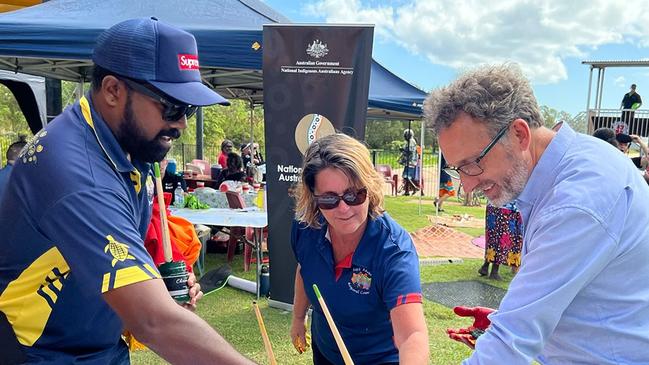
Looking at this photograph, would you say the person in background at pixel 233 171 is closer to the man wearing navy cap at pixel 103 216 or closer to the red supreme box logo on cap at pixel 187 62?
the man wearing navy cap at pixel 103 216

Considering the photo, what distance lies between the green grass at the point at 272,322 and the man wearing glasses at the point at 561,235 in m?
3.16

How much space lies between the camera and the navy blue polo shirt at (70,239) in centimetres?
113

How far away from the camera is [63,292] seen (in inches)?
52.2

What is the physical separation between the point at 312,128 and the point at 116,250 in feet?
11.7

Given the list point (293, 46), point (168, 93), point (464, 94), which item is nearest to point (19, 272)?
point (168, 93)

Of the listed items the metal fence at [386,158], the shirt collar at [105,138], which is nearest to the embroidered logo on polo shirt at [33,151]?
the shirt collar at [105,138]

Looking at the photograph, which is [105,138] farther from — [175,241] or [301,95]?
[301,95]

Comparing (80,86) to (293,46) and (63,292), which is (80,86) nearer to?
(293,46)

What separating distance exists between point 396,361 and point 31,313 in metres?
1.31

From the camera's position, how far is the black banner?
14.5ft

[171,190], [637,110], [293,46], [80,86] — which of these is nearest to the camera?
[293,46]

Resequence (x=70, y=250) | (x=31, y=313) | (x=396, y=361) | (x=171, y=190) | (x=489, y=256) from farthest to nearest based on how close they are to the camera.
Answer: (x=171, y=190), (x=489, y=256), (x=396, y=361), (x=31, y=313), (x=70, y=250)

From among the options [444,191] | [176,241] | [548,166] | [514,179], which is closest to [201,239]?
[176,241]

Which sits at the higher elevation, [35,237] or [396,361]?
[35,237]
